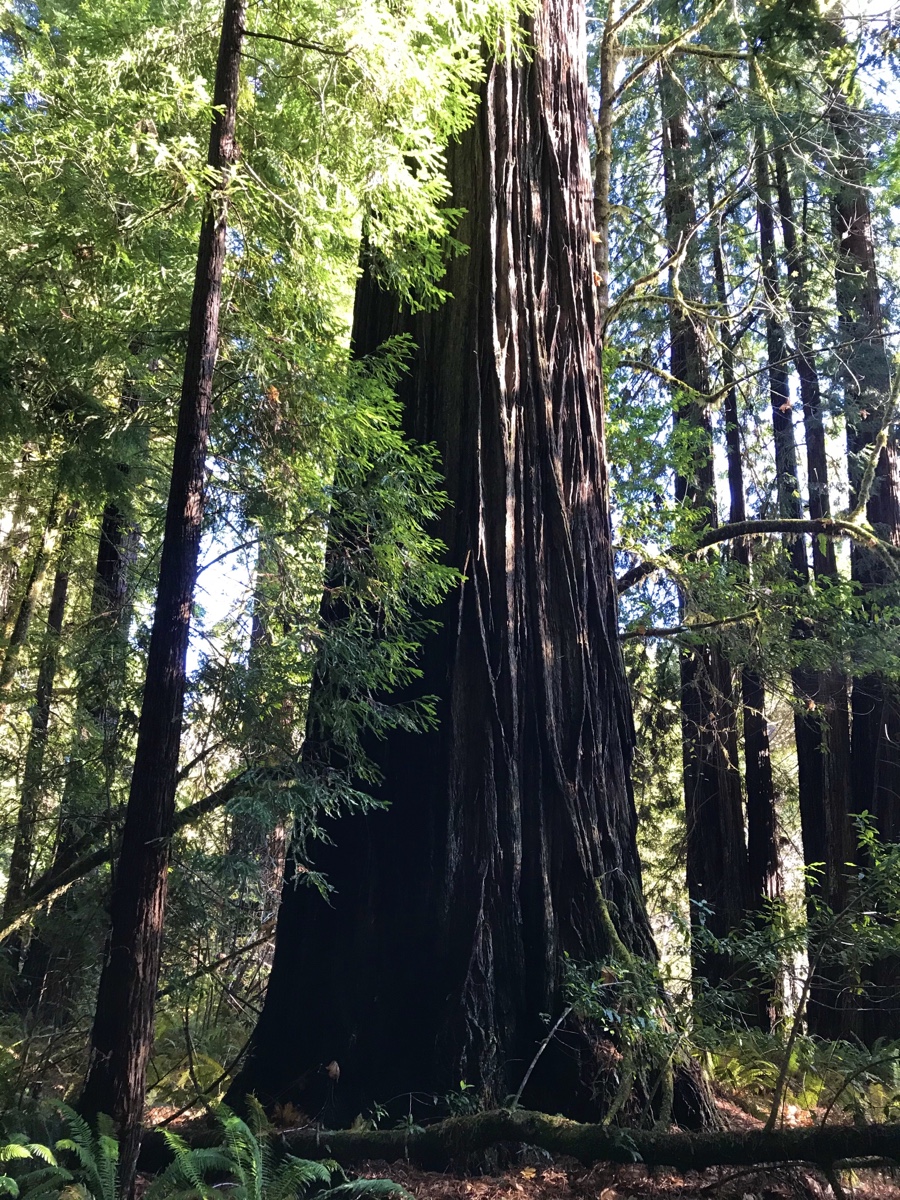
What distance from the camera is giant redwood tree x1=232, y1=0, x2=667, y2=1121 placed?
3875 mm

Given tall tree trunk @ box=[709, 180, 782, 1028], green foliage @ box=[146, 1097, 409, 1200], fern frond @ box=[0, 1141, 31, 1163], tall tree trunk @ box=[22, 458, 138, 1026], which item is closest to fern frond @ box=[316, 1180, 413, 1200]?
green foliage @ box=[146, 1097, 409, 1200]

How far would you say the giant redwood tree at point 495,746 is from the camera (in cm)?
388

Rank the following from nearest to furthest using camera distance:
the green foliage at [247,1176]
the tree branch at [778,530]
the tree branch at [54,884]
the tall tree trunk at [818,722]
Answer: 1. the green foliage at [247,1176]
2. the tree branch at [54,884]
3. the tree branch at [778,530]
4. the tall tree trunk at [818,722]

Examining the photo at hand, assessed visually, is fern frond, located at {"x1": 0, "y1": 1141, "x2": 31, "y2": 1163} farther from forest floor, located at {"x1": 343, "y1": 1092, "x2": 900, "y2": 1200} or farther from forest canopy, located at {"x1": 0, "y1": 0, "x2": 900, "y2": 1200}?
forest floor, located at {"x1": 343, "y1": 1092, "x2": 900, "y2": 1200}

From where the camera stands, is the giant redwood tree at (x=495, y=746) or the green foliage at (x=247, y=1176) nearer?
the green foliage at (x=247, y=1176)

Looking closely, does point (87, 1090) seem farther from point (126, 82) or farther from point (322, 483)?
point (126, 82)

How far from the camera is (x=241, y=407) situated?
4.05 metres

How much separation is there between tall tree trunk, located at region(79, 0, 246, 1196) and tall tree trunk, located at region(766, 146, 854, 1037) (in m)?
7.00

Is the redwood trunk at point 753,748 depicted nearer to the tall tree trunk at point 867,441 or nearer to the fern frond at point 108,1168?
the tall tree trunk at point 867,441

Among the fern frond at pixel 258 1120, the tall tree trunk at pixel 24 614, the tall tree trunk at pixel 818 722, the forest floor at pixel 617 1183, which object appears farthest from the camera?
the tall tree trunk at pixel 818 722

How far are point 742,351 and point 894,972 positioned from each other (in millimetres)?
7984

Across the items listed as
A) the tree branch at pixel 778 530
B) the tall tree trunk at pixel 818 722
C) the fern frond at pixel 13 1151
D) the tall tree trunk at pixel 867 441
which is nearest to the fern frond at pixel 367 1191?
the fern frond at pixel 13 1151

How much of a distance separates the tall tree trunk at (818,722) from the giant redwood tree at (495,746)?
4891 millimetres

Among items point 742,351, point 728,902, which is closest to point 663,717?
point 728,902
